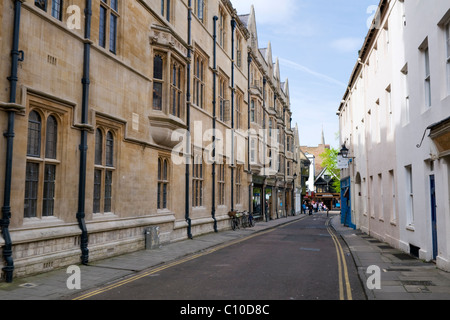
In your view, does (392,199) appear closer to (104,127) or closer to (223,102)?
(104,127)

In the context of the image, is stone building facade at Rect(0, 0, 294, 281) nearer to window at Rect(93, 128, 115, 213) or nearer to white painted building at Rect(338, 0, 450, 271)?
window at Rect(93, 128, 115, 213)

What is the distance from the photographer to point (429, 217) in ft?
37.6

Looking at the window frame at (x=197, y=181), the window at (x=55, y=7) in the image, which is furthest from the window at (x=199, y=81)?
the window at (x=55, y=7)

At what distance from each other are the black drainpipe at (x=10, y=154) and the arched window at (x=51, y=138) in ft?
4.96

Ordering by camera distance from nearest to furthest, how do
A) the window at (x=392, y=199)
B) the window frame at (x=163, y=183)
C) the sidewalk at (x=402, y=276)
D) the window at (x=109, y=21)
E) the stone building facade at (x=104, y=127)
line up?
the sidewalk at (x=402, y=276) < the stone building facade at (x=104, y=127) < the window at (x=109, y=21) < the window at (x=392, y=199) < the window frame at (x=163, y=183)

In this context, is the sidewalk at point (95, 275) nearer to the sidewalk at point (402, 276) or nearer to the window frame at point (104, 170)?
the window frame at point (104, 170)

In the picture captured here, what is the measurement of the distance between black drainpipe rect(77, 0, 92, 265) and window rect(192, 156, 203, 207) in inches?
353

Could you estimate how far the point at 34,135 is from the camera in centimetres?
971

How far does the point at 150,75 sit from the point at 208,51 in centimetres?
751

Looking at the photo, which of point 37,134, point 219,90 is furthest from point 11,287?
point 219,90

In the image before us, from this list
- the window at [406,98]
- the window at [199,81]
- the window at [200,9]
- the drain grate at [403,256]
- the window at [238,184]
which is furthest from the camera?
the window at [238,184]

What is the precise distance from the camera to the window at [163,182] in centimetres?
1628

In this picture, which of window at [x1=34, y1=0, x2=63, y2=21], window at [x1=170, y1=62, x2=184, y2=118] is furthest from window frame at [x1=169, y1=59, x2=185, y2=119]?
window at [x1=34, y1=0, x2=63, y2=21]

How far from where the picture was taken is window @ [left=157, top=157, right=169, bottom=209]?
16.3 m
